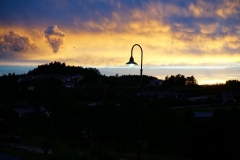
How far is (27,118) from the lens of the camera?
174 feet

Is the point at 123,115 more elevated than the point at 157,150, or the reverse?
the point at 123,115

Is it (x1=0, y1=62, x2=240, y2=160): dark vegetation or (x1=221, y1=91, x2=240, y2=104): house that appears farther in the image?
(x1=221, y1=91, x2=240, y2=104): house

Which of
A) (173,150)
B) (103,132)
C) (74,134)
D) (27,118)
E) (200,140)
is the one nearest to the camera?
(200,140)

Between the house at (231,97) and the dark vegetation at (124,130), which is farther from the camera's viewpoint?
the house at (231,97)

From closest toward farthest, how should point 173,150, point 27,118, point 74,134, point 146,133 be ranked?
point 173,150
point 146,133
point 74,134
point 27,118

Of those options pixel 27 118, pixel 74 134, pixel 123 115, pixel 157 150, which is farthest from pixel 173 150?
pixel 27 118

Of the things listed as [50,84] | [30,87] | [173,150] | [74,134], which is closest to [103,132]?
[74,134]

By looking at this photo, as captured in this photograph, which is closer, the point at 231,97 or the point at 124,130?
the point at 124,130

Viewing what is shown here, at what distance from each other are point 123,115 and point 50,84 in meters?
55.5

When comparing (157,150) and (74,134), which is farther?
(74,134)

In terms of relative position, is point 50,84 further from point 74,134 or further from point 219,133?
point 219,133

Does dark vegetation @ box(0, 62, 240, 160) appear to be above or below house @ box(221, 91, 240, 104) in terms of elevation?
below

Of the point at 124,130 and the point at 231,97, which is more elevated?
the point at 231,97

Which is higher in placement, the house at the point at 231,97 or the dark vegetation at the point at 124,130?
the house at the point at 231,97
